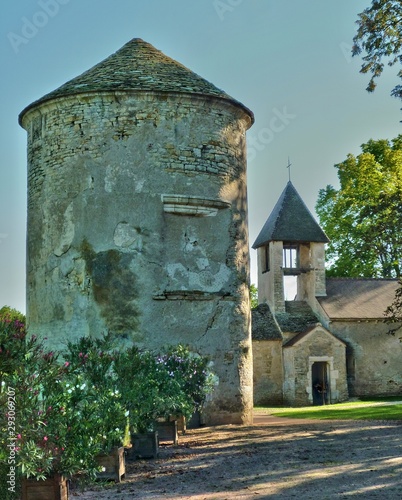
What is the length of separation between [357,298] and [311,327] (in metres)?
3.86

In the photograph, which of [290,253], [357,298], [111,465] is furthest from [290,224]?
[111,465]

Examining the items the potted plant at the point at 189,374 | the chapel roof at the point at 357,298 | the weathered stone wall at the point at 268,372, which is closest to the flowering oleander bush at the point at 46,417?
the potted plant at the point at 189,374

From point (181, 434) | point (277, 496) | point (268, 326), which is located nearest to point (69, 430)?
point (277, 496)

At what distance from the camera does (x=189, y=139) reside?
48.9 feet

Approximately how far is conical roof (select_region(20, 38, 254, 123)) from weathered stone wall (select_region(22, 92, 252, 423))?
0.19 m

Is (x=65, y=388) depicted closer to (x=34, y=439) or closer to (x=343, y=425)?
(x=34, y=439)

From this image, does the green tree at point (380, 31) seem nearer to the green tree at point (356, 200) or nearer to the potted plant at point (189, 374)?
the potted plant at point (189, 374)

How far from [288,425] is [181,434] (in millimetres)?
3480

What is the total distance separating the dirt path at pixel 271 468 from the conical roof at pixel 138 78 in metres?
7.33

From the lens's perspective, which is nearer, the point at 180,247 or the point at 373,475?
the point at 373,475

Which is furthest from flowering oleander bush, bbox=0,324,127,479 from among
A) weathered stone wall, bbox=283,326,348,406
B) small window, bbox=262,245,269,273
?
small window, bbox=262,245,269,273

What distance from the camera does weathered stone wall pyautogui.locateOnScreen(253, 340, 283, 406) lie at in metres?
30.5

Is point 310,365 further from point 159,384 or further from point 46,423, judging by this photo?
point 46,423

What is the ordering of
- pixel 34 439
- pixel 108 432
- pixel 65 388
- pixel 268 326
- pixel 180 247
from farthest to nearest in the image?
pixel 268 326 → pixel 180 247 → pixel 108 432 → pixel 65 388 → pixel 34 439
